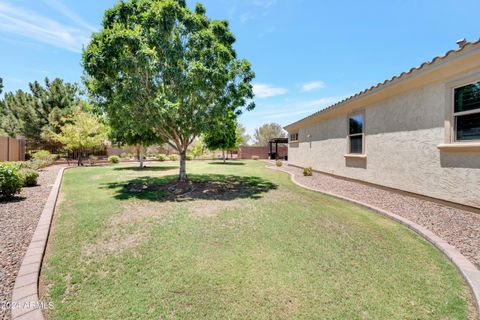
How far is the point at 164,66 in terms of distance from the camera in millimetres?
6824

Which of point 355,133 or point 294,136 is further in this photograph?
point 294,136

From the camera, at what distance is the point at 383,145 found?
7496 millimetres

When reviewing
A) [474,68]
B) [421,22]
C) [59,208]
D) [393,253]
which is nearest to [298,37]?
[421,22]

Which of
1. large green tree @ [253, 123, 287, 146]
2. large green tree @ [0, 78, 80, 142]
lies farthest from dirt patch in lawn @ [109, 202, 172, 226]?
large green tree @ [253, 123, 287, 146]

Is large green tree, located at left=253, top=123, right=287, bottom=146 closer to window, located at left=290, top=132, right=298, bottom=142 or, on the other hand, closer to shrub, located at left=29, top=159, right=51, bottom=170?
window, located at left=290, top=132, right=298, bottom=142

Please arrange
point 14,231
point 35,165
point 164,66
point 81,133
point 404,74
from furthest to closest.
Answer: point 81,133
point 35,165
point 164,66
point 404,74
point 14,231

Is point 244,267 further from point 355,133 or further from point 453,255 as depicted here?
point 355,133

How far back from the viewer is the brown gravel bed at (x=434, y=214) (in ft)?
12.1

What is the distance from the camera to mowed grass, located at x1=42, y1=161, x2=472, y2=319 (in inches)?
90.1

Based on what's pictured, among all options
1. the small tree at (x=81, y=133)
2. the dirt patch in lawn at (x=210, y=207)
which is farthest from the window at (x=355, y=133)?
the small tree at (x=81, y=133)

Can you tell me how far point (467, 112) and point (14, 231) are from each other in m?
10.4

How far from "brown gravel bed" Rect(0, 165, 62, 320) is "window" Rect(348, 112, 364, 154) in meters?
10.3

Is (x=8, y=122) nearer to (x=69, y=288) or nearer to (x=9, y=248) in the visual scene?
(x=9, y=248)

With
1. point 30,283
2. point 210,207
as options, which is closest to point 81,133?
point 210,207
